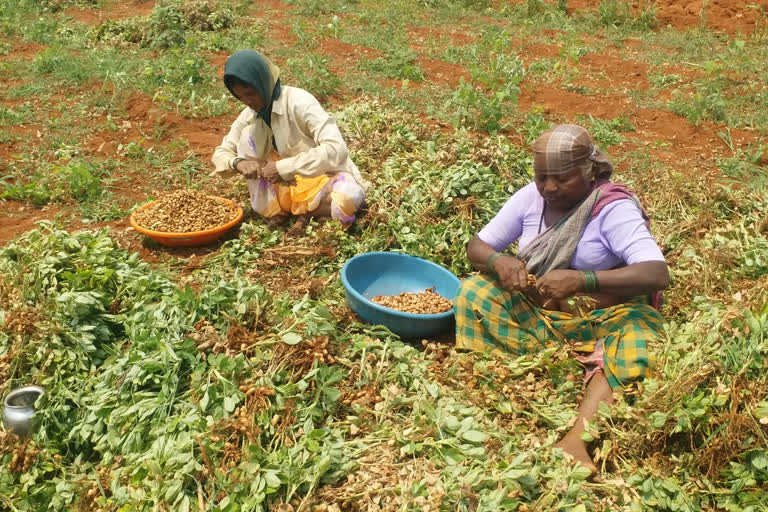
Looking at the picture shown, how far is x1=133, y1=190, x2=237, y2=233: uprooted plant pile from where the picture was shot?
3.80 meters

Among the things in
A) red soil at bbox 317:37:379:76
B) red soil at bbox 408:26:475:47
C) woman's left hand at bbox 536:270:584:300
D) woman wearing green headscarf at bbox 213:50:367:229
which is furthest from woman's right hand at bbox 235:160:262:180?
red soil at bbox 408:26:475:47

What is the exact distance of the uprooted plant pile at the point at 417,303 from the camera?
3.18 meters

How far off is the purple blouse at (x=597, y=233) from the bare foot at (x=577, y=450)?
2.50 feet

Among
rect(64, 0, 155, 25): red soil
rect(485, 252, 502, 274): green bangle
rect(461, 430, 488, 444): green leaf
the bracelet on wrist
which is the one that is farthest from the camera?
rect(64, 0, 155, 25): red soil

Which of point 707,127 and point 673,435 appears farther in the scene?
point 707,127

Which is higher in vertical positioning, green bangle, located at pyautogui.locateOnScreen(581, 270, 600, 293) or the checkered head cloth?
the checkered head cloth

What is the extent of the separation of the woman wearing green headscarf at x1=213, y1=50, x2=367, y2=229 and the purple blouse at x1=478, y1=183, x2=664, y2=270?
124 cm

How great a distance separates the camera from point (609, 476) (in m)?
2.28

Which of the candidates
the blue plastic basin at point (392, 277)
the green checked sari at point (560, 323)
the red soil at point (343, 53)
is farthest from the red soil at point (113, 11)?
the green checked sari at point (560, 323)

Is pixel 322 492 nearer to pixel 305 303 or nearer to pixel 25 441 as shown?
pixel 305 303

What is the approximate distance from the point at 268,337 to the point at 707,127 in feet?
15.5

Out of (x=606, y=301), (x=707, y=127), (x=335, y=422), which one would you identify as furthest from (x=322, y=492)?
(x=707, y=127)

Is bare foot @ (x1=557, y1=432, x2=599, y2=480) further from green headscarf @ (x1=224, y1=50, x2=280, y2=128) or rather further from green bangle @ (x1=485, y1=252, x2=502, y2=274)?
green headscarf @ (x1=224, y1=50, x2=280, y2=128)

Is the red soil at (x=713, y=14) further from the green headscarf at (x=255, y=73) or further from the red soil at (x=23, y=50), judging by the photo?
the red soil at (x=23, y=50)
